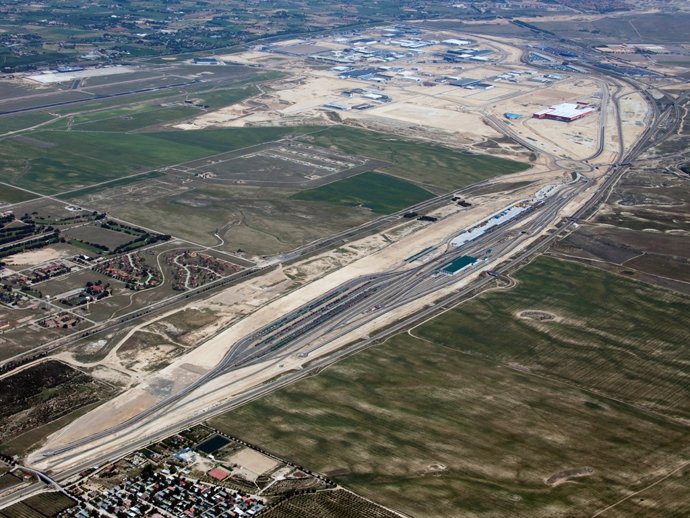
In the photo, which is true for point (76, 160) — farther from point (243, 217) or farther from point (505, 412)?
point (505, 412)

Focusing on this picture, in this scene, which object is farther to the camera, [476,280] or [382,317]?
[476,280]

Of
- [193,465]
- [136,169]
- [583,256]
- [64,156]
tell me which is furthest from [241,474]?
Answer: [64,156]

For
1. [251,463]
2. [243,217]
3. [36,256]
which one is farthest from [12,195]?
[251,463]

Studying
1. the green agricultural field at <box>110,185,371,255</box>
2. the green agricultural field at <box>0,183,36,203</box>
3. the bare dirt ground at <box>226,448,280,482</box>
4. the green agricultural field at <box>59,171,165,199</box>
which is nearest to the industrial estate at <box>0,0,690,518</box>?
the bare dirt ground at <box>226,448,280,482</box>

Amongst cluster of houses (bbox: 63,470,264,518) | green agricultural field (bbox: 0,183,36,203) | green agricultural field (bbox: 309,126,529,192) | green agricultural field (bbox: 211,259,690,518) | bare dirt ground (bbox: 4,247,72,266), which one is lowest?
green agricultural field (bbox: 211,259,690,518)

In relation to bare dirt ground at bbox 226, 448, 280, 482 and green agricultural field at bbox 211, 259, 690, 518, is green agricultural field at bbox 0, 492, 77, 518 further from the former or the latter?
green agricultural field at bbox 211, 259, 690, 518

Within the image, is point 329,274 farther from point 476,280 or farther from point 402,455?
point 402,455
